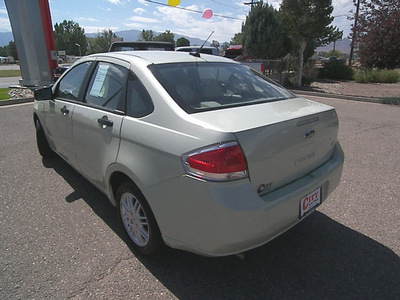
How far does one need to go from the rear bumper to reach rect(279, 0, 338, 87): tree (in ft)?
48.8

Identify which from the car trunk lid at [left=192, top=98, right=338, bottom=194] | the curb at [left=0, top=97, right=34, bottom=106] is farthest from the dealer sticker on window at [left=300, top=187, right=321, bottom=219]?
the curb at [left=0, top=97, right=34, bottom=106]

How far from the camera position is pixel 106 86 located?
105 inches

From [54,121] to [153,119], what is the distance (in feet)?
6.91

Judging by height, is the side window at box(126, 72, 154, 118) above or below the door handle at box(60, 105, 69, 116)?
above

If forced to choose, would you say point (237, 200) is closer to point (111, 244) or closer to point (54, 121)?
point (111, 244)

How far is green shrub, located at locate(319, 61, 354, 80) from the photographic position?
2109cm

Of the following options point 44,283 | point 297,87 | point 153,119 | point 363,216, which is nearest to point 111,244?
point 44,283

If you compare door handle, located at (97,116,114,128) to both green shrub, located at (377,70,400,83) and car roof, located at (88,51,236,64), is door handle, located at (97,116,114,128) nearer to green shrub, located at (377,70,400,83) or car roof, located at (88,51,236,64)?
car roof, located at (88,51,236,64)

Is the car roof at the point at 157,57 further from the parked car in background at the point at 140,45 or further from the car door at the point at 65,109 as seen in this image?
the parked car in background at the point at 140,45

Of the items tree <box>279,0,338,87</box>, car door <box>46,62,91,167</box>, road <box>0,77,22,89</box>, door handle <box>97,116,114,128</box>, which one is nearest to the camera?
door handle <box>97,116,114,128</box>

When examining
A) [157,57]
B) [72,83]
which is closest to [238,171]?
[157,57]

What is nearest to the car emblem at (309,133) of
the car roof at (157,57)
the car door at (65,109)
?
the car roof at (157,57)

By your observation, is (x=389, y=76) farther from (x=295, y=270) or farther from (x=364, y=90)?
(x=295, y=270)

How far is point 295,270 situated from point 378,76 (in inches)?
790
